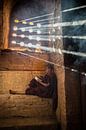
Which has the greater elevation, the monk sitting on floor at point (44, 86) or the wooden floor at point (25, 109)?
the monk sitting on floor at point (44, 86)

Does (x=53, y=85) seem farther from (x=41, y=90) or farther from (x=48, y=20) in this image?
(x=48, y=20)

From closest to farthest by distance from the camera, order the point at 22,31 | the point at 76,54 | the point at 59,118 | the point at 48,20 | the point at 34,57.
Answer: the point at 76,54, the point at 59,118, the point at 34,57, the point at 48,20, the point at 22,31

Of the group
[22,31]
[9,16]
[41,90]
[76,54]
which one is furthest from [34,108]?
[9,16]

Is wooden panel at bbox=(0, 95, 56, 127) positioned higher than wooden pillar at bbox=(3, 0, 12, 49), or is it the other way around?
wooden pillar at bbox=(3, 0, 12, 49)

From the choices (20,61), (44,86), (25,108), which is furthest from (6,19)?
(25,108)

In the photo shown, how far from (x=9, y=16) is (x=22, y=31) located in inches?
40.7

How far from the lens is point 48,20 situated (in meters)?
9.91

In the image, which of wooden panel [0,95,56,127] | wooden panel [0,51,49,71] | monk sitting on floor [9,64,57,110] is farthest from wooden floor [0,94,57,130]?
wooden panel [0,51,49,71]

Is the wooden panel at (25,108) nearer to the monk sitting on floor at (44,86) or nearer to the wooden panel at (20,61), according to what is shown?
the monk sitting on floor at (44,86)

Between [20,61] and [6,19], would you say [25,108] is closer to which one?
[20,61]

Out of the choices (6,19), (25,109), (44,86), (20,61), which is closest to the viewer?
(25,109)

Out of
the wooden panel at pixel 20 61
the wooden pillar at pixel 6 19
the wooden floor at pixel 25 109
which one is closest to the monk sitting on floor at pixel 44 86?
the wooden floor at pixel 25 109

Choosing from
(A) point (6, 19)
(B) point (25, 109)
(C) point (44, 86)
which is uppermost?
(A) point (6, 19)

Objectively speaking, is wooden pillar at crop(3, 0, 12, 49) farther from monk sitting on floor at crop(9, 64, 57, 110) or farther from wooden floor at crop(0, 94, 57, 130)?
wooden floor at crop(0, 94, 57, 130)
